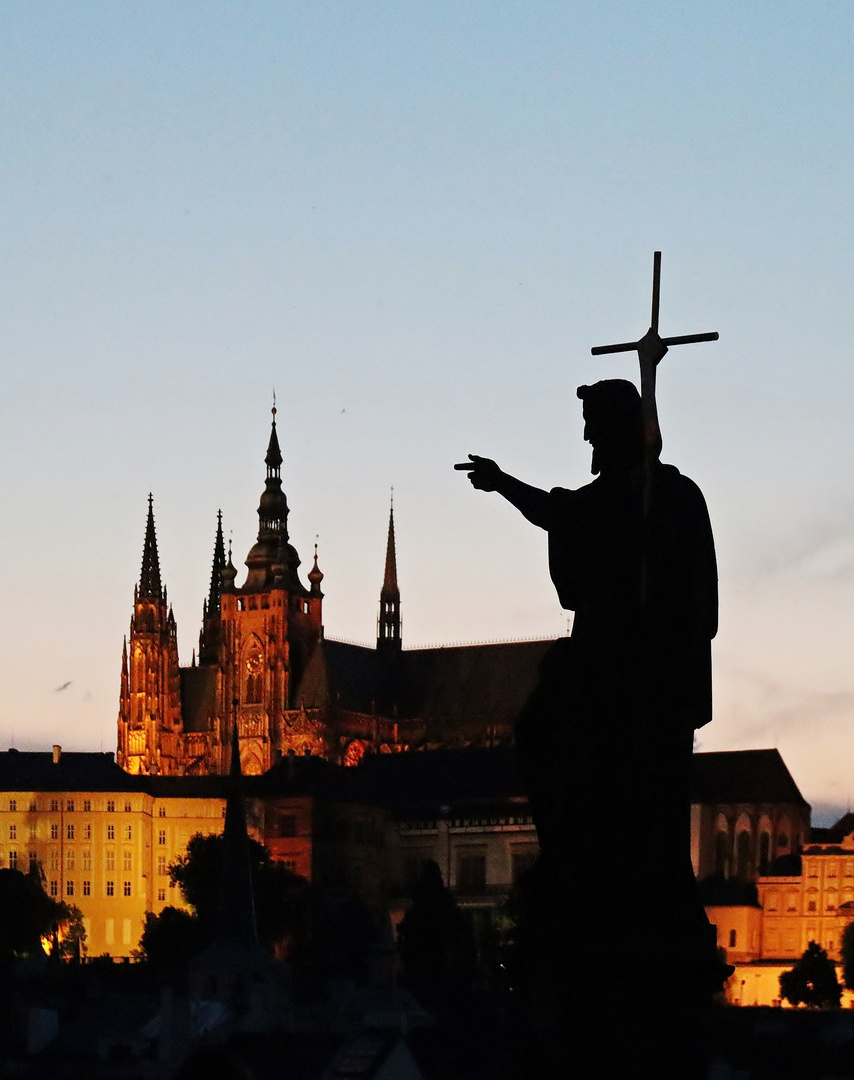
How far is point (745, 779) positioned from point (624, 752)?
164 metres

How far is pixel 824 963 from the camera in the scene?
510ft

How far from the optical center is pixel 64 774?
176750 millimetres

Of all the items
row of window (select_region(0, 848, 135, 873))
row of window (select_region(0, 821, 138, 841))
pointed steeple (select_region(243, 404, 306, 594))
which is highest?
pointed steeple (select_region(243, 404, 306, 594))

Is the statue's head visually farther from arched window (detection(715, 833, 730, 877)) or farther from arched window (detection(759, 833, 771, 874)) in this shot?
arched window (detection(759, 833, 771, 874))

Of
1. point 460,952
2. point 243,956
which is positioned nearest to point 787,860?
point 460,952

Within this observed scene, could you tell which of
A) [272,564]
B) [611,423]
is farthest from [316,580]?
[611,423]

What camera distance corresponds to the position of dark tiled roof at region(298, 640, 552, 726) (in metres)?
192

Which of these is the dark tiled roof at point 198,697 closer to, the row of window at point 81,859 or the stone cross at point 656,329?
the row of window at point 81,859

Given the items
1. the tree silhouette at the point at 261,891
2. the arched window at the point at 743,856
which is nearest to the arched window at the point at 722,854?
the arched window at the point at 743,856

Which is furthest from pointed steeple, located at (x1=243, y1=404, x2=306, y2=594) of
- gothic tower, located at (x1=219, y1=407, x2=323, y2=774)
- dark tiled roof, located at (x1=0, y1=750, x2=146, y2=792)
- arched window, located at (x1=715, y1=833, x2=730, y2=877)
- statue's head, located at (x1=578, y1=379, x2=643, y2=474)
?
statue's head, located at (x1=578, y1=379, x2=643, y2=474)

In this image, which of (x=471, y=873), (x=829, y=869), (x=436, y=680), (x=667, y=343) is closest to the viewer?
(x=667, y=343)

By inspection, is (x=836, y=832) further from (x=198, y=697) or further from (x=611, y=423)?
(x=611, y=423)

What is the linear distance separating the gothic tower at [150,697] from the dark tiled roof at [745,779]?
102 feet

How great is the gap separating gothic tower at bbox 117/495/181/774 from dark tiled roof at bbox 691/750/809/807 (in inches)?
1228
